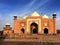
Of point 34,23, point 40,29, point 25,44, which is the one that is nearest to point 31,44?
point 25,44

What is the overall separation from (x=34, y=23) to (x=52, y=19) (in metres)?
2.98

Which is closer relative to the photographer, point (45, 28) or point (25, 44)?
point (25, 44)

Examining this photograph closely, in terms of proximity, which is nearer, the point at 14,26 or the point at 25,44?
the point at 25,44

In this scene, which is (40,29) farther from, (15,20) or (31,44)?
(31,44)

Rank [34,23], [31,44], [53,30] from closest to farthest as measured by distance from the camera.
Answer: [31,44]
[53,30]
[34,23]

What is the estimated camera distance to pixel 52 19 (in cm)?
2331

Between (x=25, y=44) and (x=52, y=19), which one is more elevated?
(x=52, y=19)

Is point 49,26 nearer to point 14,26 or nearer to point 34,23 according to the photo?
point 34,23

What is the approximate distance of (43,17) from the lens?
79.9 feet

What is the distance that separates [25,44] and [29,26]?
57.3 feet

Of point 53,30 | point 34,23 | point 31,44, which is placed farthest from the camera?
point 34,23

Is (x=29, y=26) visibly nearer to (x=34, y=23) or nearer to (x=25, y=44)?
(x=34, y=23)

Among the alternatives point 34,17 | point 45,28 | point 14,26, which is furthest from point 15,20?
point 45,28

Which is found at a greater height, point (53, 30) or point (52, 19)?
point (52, 19)
